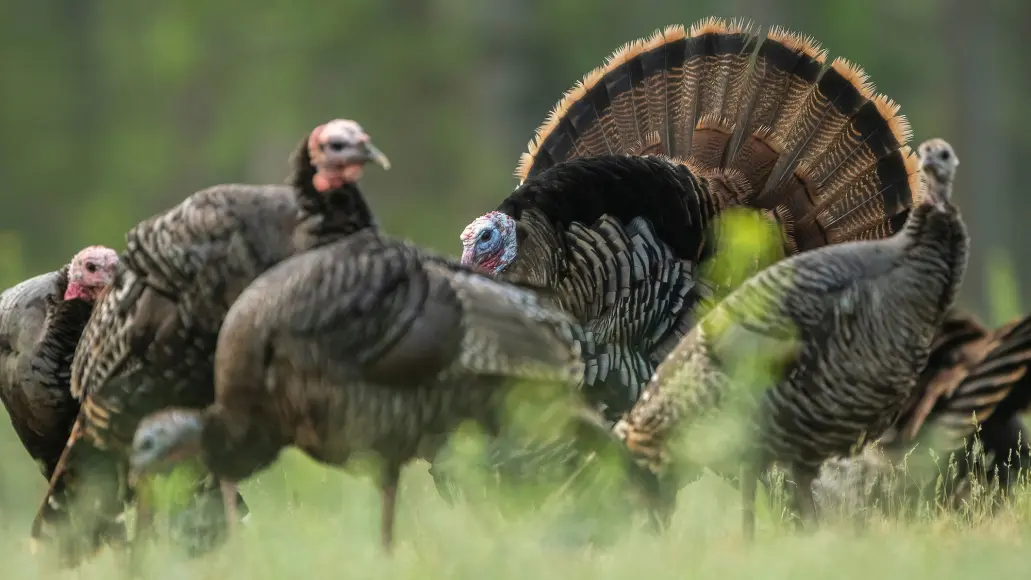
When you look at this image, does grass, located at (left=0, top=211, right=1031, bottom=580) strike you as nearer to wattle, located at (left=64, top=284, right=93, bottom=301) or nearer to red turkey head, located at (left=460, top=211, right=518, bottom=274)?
wattle, located at (left=64, top=284, right=93, bottom=301)

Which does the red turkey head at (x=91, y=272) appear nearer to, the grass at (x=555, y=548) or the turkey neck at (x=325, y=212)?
the grass at (x=555, y=548)

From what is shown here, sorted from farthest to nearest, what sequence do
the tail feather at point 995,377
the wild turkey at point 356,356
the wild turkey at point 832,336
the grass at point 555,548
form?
1. the tail feather at point 995,377
2. the wild turkey at point 832,336
3. the wild turkey at point 356,356
4. the grass at point 555,548

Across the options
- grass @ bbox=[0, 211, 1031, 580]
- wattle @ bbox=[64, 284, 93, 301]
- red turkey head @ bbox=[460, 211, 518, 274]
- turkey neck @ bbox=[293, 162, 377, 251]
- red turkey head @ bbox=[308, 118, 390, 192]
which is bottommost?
grass @ bbox=[0, 211, 1031, 580]

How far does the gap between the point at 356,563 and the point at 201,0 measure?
47.7 feet

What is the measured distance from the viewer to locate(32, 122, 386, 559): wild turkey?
179 inches

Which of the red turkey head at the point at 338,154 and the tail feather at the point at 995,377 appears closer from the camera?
the red turkey head at the point at 338,154

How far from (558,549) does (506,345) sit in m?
0.54

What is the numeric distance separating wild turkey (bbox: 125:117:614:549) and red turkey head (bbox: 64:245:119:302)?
1.09 metres

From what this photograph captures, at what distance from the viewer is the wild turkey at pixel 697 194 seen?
5.96m

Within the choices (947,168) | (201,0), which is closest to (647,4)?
(201,0)

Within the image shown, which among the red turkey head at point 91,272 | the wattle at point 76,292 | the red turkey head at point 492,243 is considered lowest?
the wattle at point 76,292

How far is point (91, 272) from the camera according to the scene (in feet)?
17.3

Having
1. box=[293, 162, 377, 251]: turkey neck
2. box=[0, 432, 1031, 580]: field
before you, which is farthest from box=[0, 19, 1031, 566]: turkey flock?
box=[0, 432, 1031, 580]: field

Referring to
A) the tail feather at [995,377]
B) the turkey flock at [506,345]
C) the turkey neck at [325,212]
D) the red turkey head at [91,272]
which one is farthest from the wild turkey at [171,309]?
the tail feather at [995,377]
